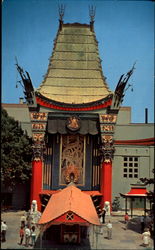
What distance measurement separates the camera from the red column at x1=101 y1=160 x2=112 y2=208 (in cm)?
3862

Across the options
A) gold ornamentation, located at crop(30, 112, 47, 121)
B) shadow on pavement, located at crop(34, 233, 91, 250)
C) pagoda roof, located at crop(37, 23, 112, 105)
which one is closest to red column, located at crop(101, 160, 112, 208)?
pagoda roof, located at crop(37, 23, 112, 105)

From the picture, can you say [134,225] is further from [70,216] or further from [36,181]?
[70,216]

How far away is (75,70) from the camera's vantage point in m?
43.7

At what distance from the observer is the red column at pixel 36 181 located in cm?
3872

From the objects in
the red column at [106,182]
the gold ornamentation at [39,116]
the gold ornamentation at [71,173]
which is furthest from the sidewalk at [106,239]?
the gold ornamentation at [39,116]

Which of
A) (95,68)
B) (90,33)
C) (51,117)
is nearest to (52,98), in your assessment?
(51,117)

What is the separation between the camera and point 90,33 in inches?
1785

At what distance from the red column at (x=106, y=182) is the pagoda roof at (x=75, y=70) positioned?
7.50 m

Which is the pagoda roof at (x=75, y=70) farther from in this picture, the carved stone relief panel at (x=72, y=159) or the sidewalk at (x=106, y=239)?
the sidewalk at (x=106, y=239)

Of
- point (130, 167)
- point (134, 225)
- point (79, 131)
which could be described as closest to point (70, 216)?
point (134, 225)

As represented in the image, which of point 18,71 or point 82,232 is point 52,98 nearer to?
point 18,71

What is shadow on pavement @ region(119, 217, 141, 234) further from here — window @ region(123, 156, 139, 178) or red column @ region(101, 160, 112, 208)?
window @ region(123, 156, 139, 178)

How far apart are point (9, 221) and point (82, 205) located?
1146cm

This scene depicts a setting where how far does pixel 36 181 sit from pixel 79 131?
270 inches
